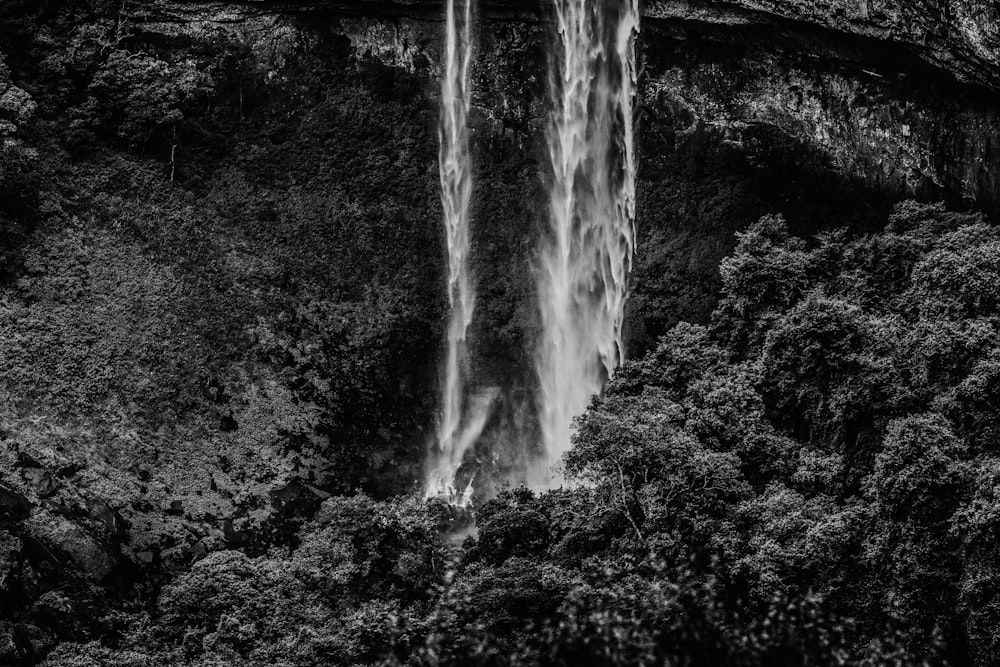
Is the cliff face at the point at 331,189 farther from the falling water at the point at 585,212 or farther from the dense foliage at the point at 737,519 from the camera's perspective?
the dense foliage at the point at 737,519

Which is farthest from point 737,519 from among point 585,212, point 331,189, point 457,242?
point 331,189

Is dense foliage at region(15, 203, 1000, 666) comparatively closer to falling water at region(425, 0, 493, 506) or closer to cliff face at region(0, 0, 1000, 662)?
cliff face at region(0, 0, 1000, 662)

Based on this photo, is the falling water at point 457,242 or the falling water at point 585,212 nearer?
the falling water at point 457,242

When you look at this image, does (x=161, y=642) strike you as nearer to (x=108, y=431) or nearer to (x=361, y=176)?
(x=108, y=431)

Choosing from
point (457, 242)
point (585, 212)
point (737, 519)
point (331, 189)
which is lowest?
point (737, 519)

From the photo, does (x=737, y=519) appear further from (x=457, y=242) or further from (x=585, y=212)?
(x=457, y=242)

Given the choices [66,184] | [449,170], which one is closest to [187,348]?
[66,184]

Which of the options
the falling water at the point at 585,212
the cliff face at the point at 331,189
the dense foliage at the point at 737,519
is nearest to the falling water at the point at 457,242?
the cliff face at the point at 331,189
